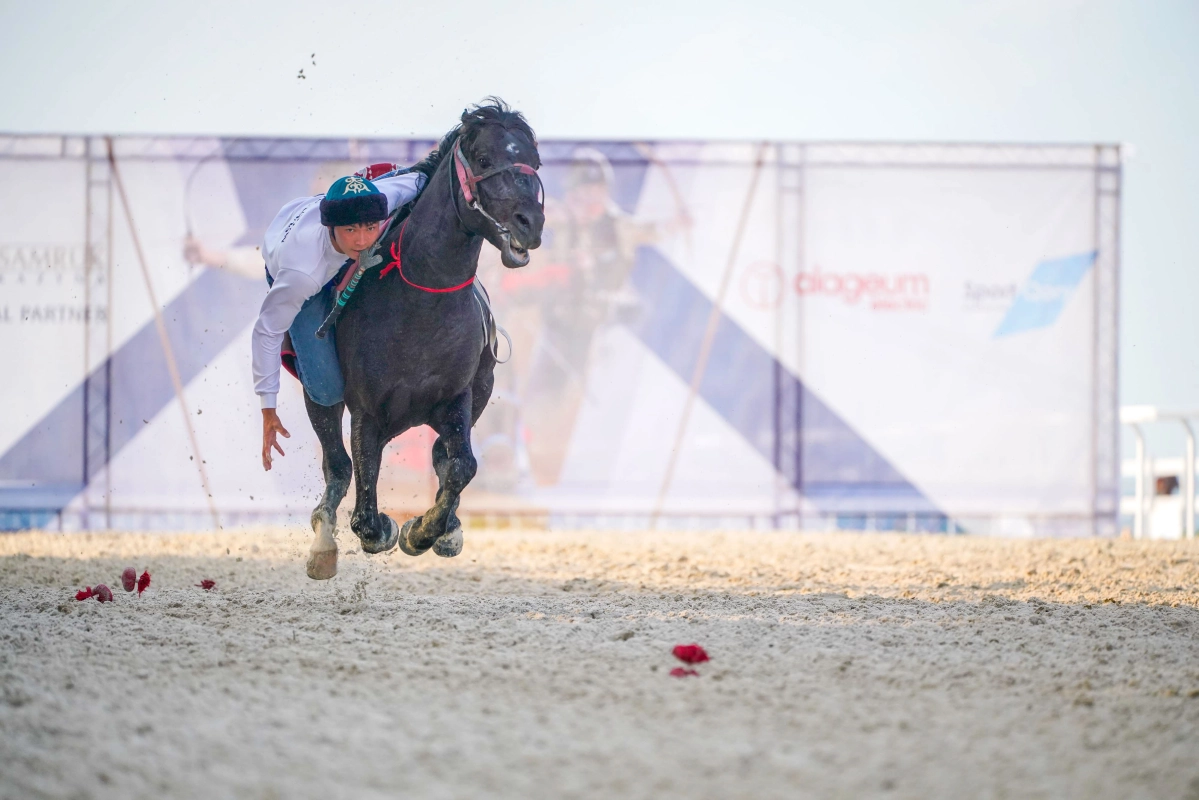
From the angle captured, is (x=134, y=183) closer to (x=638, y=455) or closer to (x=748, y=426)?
(x=638, y=455)

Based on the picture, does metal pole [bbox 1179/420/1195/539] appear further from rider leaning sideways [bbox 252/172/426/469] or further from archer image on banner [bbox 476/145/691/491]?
rider leaning sideways [bbox 252/172/426/469]

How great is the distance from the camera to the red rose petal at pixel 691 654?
3.54 m

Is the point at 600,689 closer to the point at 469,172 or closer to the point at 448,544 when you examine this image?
the point at 448,544

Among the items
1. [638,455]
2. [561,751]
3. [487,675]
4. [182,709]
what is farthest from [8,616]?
[638,455]

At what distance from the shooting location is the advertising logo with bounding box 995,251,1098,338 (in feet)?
32.4

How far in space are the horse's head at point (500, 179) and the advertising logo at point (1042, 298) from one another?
6969 mm

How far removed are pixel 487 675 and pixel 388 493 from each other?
642 cm

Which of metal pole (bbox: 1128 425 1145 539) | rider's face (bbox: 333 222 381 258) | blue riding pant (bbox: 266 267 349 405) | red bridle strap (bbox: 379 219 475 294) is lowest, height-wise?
metal pole (bbox: 1128 425 1145 539)

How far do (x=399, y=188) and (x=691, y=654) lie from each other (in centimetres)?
252

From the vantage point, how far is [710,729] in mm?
2840

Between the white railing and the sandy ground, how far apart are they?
4400 mm

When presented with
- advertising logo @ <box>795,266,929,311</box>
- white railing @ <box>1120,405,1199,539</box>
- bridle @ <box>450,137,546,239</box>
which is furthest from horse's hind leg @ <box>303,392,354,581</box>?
white railing @ <box>1120,405,1199,539</box>

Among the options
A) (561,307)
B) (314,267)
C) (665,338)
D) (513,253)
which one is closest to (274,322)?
(314,267)

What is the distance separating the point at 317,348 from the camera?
4.80m
